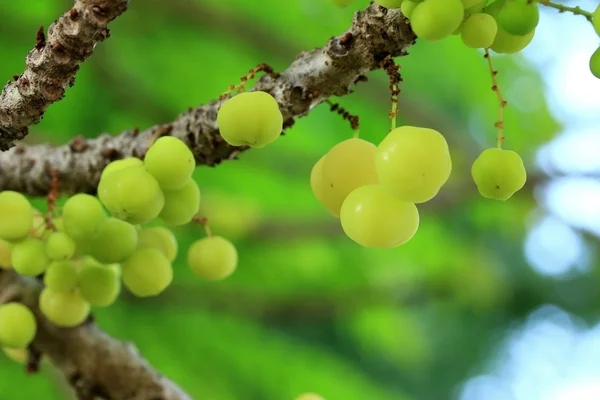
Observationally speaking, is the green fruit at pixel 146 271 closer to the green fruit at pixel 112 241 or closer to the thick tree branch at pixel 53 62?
the green fruit at pixel 112 241

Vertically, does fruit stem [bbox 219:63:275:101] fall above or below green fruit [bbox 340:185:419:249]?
above

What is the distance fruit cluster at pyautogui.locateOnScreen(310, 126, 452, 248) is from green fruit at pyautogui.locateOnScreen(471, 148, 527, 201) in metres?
0.02

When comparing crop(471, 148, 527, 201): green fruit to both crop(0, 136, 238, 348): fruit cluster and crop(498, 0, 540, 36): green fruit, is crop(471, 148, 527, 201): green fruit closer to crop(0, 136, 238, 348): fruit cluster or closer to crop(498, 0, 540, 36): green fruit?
crop(498, 0, 540, 36): green fruit

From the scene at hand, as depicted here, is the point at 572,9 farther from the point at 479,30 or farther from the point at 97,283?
the point at 97,283

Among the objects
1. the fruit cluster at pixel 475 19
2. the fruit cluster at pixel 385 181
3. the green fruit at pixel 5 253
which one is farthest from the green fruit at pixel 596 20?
the green fruit at pixel 5 253

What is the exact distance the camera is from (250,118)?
17.8 inches

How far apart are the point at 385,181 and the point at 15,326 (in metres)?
0.42

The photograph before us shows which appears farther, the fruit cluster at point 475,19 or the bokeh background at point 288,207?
the bokeh background at point 288,207

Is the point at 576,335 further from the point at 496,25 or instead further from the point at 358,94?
the point at 496,25

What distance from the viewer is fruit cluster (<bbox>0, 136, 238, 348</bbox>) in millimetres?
503

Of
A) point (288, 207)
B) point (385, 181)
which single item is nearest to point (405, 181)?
point (385, 181)

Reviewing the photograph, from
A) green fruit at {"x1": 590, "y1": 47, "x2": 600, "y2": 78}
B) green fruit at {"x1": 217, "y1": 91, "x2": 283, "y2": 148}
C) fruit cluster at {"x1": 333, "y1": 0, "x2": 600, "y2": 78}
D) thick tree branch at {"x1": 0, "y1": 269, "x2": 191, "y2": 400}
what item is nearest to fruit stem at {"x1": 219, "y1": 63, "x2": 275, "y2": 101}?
green fruit at {"x1": 217, "y1": 91, "x2": 283, "y2": 148}

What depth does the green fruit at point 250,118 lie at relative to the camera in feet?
1.49

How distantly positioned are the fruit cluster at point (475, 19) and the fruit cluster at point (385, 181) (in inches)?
2.5
